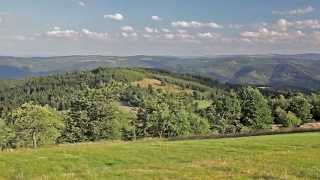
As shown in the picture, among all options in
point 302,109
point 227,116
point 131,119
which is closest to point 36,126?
point 131,119

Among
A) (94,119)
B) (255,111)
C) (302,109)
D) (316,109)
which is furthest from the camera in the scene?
(316,109)

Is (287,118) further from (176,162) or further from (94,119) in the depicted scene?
(176,162)

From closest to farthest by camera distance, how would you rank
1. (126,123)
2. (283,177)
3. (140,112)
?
(283,177) → (126,123) → (140,112)

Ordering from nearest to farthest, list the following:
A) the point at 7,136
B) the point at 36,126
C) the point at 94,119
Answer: the point at 36,126 → the point at 94,119 → the point at 7,136

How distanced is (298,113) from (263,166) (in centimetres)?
11584

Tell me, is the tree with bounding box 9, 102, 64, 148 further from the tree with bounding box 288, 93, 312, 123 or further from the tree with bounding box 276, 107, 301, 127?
the tree with bounding box 288, 93, 312, 123

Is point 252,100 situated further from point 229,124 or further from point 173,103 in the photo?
point 173,103

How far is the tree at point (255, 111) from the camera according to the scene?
407ft

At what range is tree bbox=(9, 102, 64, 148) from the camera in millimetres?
117000

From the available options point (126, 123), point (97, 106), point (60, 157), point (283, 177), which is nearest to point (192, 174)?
point (283, 177)

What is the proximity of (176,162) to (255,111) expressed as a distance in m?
95.0

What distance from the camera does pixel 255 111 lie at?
125188mm

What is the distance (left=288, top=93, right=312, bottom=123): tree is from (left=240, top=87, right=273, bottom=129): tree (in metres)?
12.7

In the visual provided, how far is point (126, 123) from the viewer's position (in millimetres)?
131750
